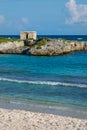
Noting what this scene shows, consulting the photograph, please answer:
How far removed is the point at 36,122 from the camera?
66.5ft

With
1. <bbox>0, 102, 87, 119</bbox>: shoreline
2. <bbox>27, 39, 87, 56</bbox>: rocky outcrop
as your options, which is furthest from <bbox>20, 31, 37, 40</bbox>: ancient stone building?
<bbox>0, 102, 87, 119</bbox>: shoreline

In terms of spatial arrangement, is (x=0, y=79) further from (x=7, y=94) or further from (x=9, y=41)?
(x=9, y=41)

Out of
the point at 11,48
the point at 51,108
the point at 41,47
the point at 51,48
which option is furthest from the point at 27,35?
the point at 51,108

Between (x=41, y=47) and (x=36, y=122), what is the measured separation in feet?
205

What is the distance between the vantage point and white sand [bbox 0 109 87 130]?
19188 millimetres

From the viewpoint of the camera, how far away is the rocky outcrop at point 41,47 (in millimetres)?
82250

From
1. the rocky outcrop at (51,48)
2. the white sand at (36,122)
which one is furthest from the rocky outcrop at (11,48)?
the white sand at (36,122)

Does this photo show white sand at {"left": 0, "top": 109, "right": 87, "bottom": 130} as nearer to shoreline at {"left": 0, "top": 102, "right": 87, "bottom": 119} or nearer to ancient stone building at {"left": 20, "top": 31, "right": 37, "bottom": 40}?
shoreline at {"left": 0, "top": 102, "right": 87, "bottom": 119}

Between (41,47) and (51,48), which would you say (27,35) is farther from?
(51,48)

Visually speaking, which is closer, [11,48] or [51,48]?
[51,48]

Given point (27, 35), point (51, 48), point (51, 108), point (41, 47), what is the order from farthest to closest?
1. point (27, 35)
2. point (41, 47)
3. point (51, 48)
4. point (51, 108)

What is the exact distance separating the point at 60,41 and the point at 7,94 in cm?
5551

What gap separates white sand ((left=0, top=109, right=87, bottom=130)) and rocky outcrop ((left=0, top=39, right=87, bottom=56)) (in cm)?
5968

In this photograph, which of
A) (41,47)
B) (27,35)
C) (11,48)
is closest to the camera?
(41,47)
